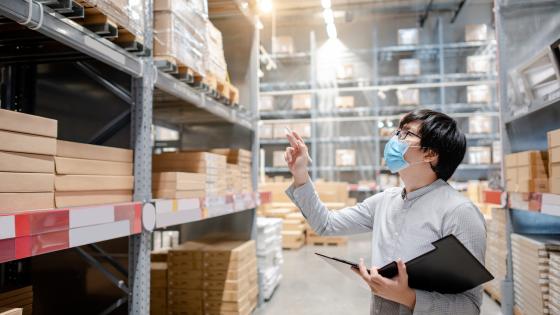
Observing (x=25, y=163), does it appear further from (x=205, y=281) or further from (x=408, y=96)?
(x=408, y=96)

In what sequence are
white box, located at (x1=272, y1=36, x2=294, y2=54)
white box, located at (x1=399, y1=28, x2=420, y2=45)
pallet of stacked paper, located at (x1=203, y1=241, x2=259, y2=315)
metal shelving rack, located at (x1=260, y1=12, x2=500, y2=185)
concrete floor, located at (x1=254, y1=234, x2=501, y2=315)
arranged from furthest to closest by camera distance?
white box, located at (x1=272, y1=36, x2=294, y2=54)
white box, located at (x1=399, y1=28, x2=420, y2=45)
metal shelving rack, located at (x1=260, y1=12, x2=500, y2=185)
concrete floor, located at (x1=254, y1=234, x2=501, y2=315)
pallet of stacked paper, located at (x1=203, y1=241, x2=259, y2=315)

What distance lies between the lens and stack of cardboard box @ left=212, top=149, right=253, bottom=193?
4.35 metres

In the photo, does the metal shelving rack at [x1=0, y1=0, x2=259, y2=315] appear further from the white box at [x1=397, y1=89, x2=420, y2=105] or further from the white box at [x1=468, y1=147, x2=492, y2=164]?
the white box at [x1=468, y1=147, x2=492, y2=164]

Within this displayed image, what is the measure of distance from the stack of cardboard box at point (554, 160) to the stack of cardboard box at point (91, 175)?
2903mm

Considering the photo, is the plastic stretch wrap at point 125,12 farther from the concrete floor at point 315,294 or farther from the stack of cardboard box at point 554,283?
the concrete floor at point 315,294

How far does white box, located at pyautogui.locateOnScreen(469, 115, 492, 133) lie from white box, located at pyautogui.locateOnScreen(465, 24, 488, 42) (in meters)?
2.69

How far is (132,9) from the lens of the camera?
2.37 metres

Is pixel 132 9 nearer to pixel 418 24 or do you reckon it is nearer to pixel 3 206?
pixel 3 206

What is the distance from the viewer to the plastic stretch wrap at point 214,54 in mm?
3553

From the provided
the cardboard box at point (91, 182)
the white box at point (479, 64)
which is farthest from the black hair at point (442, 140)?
the white box at point (479, 64)

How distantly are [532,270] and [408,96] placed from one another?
9784mm

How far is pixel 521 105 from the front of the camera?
160 inches

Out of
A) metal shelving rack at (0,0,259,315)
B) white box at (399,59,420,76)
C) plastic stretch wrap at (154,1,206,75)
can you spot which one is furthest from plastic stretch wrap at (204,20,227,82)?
white box at (399,59,420,76)

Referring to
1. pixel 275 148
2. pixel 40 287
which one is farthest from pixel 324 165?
pixel 40 287
